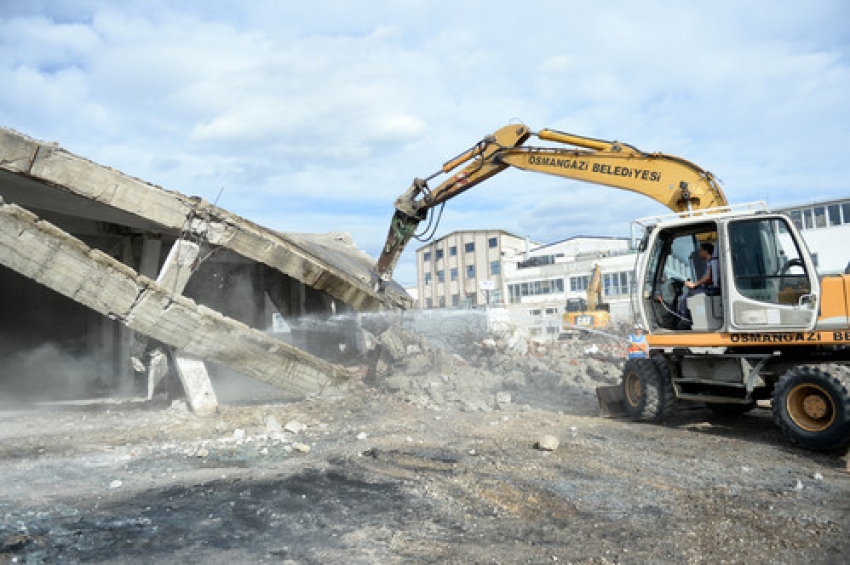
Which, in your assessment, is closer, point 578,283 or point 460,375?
point 460,375

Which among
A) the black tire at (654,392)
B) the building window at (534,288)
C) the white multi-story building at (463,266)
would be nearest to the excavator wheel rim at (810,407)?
the black tire at (654,392)

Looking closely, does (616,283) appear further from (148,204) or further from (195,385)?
(148,204)

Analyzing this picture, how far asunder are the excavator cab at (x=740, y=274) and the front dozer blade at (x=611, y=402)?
1.31 m

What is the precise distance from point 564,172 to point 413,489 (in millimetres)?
5696

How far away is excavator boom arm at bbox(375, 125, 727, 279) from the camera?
7.50 meters

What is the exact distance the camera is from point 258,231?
915 centimetres

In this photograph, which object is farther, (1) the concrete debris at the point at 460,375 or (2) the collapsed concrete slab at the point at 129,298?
(1) the concrete debris at the point at 460,375

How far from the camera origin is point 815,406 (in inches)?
221

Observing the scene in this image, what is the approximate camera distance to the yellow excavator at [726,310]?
5707 mm

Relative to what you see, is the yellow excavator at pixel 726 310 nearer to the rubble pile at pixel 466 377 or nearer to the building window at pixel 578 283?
the rubble pile at pixel 466 377

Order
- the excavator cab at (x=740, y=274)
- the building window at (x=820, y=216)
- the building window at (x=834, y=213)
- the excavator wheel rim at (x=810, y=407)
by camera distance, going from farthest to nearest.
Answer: the building window at (x=820, y=216), the building window at (x=834, y=213), the excavator cab at (x=740, y=274), the excavator wheel rim at (x=810, y=407)

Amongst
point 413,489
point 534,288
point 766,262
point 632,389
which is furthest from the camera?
point 534,288

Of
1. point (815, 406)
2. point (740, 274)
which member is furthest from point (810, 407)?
point (740, 274)

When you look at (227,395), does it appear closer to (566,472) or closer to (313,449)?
(313,449)
